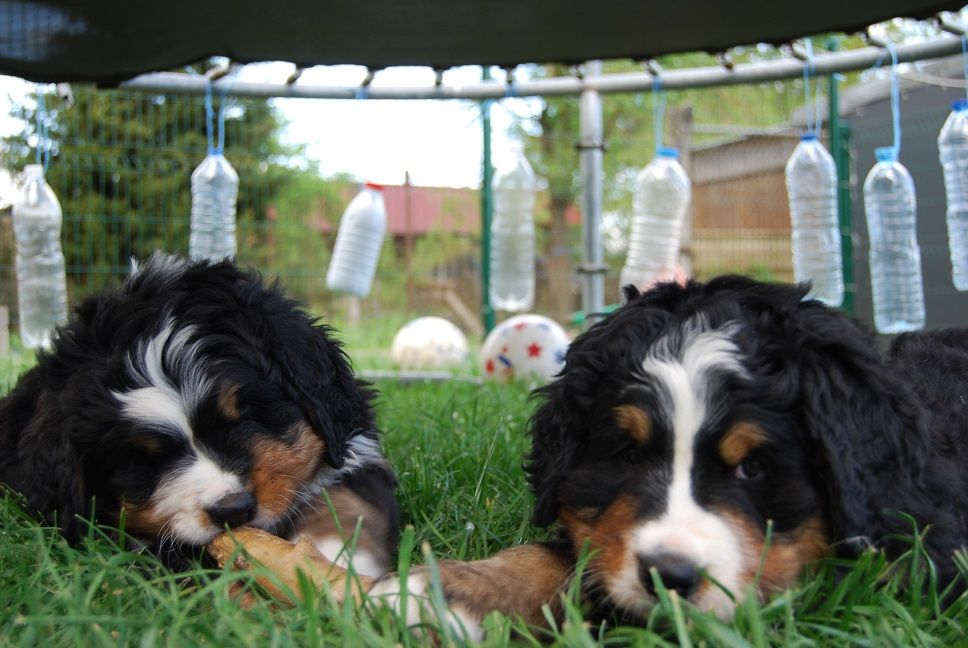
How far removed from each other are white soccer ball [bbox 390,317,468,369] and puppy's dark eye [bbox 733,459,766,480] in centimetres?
620

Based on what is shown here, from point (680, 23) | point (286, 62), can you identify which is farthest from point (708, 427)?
point (286, 62)

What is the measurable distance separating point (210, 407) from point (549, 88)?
4.86 meters

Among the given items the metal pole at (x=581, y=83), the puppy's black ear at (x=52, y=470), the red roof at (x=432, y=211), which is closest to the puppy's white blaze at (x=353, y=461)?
the puppy's black ear at (x=52, y=470)

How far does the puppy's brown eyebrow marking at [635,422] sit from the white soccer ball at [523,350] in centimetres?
465

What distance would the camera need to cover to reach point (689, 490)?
6.51 ft

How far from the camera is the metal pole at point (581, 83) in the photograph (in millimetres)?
5645

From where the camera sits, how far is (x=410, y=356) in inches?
331

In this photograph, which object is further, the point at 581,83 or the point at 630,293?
the point at 581,83

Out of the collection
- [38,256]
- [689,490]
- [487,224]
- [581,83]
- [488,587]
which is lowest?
[488,587]

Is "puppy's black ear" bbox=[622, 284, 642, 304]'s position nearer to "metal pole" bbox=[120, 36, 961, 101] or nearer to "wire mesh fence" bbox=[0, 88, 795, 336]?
"metal pole" bbox=[120, 36, 961, 101]

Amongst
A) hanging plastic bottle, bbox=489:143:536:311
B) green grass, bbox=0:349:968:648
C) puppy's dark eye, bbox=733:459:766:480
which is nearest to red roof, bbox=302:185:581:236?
hanging plastic bottle, bbox=489:143:536:311

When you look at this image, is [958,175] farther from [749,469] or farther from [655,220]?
[749,469]

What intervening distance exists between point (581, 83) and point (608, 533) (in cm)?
544

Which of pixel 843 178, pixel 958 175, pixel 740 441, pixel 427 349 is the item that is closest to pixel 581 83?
pixel 958 175
